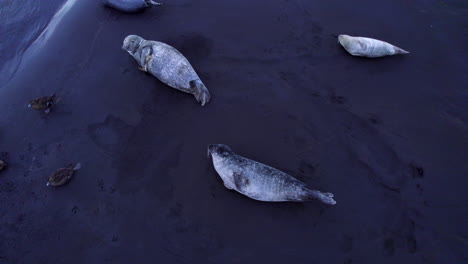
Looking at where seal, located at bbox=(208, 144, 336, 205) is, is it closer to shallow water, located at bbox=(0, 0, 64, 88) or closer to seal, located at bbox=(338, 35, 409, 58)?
seal, located at bbox=(338, 35, 409, 58)

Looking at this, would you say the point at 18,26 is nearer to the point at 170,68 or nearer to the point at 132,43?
the point at 132,43

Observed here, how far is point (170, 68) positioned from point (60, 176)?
3102mm

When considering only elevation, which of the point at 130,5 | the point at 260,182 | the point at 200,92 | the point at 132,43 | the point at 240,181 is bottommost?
the point at 240,181

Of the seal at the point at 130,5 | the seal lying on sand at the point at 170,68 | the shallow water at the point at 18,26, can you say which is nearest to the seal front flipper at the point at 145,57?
the seal lying on sand at the point at 170,68

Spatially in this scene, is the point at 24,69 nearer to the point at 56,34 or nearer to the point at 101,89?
the point at 56,34

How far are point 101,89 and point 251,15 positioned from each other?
4333 millimetres

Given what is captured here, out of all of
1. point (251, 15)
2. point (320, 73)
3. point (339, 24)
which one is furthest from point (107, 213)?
point (339, 24)

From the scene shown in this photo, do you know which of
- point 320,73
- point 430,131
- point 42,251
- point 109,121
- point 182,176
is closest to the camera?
point 42,251

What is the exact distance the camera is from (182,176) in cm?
521

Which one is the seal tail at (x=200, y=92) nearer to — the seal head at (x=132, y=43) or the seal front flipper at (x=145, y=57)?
the seal front flipper at (x=145, y=57)

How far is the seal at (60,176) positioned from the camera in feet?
17.0

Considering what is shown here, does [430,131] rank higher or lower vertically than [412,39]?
lower

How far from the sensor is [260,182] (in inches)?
179

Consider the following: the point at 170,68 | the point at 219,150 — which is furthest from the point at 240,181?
the point at 170,68
